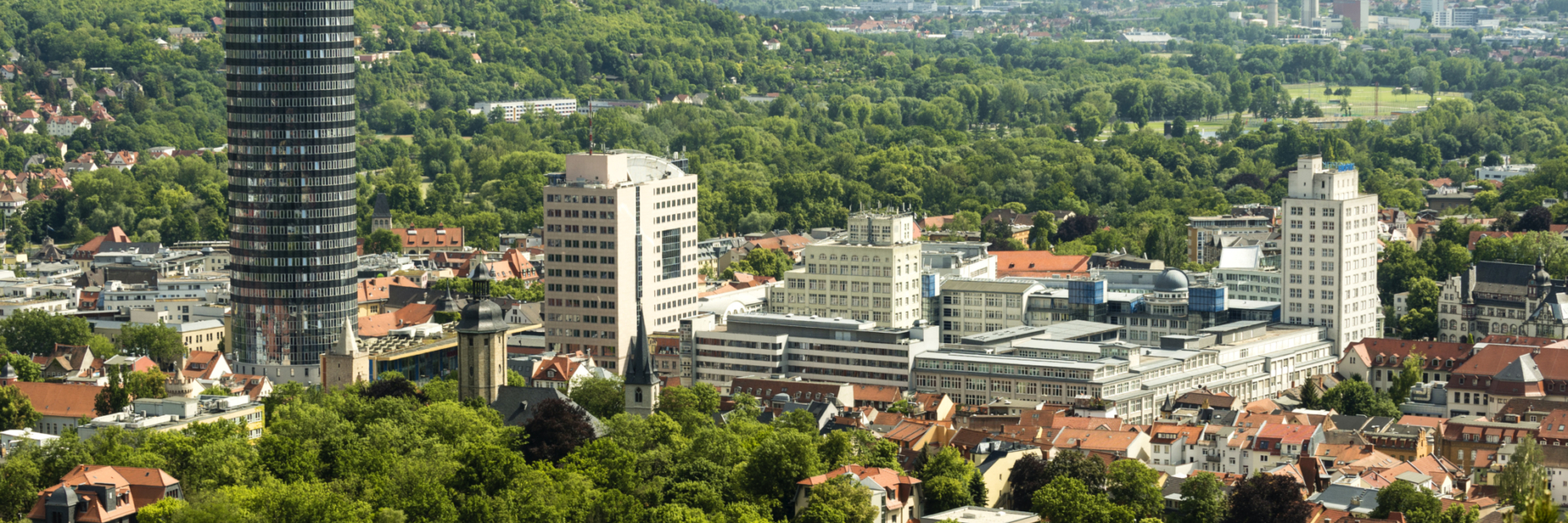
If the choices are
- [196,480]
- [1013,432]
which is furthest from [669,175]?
[196,480]

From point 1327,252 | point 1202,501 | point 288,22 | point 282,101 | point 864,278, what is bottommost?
point 1202,501

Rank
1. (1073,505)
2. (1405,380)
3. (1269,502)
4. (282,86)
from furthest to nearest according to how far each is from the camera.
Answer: (282,86) → (1405,380) → (1073,505) → (1269,502)

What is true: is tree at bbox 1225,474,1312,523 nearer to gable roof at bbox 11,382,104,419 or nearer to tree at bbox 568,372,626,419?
tree at bbox 568,372,626,419

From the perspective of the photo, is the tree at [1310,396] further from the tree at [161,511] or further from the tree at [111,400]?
the tree at [111,400]

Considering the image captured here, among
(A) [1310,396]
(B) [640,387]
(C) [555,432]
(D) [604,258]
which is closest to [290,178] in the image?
(D) [604,258]

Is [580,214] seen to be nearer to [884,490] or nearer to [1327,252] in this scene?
[1327,252]

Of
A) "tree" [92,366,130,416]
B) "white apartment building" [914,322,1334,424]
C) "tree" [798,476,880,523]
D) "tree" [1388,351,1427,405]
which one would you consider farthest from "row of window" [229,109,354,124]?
"tree" [1388,351,1427,405]

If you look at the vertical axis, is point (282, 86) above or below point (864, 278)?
above
